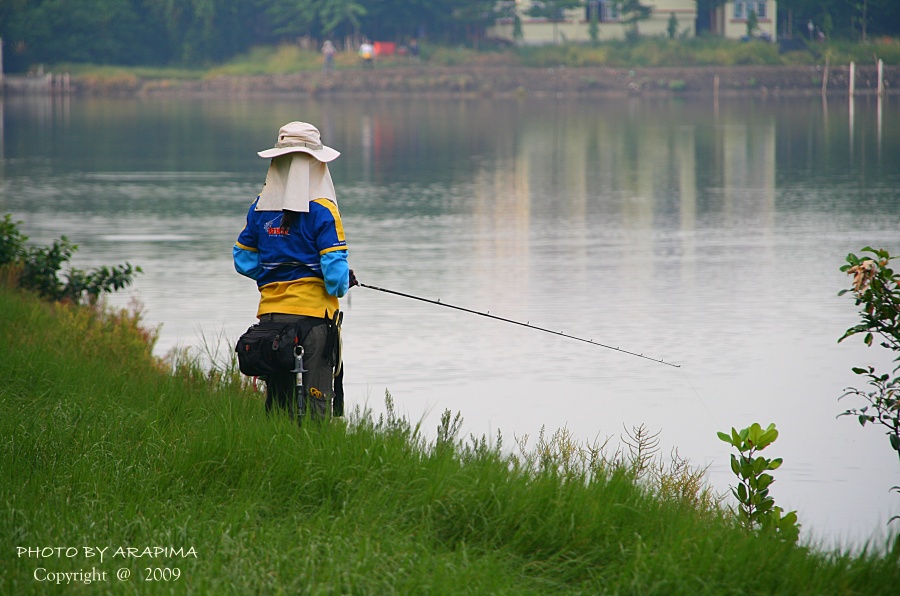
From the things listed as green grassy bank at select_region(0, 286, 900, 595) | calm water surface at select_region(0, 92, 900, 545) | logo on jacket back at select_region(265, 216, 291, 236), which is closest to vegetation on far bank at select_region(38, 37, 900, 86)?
calm water surface at select_region(0, 92, 900, 545)

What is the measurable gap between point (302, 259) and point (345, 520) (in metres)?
1.63

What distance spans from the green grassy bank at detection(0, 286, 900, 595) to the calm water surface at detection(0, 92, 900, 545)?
795 millimetres

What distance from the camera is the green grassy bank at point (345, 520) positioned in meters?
4.65

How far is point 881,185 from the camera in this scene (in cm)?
2734

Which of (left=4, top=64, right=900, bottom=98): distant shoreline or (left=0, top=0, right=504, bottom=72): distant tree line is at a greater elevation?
(left=0, top=0, right=504, bottom=72): distant tree line

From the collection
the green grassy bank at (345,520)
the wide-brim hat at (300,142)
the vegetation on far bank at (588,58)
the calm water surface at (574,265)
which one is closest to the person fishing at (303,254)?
the wide-brim hat at (300,142)

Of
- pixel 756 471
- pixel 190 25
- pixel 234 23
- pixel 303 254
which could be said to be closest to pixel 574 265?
pixel 303 254

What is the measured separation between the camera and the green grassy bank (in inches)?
183

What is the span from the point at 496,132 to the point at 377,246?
28.9m

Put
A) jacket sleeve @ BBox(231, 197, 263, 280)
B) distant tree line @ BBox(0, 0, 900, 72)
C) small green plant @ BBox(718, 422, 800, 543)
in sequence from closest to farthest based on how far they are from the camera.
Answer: small green plant @ BBox(718, 422, 800, 543) → jacket sleeve @ BBox(231, 197, 263, 280) → distant tree line @ BBox(0, 0, 900, 72)

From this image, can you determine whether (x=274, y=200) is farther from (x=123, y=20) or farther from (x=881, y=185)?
(x=123, y=20)

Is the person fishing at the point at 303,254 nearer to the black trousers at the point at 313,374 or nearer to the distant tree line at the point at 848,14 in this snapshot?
the black trousers at the point at 313,374

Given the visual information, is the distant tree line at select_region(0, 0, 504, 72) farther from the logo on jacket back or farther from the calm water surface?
the logo on jacket back

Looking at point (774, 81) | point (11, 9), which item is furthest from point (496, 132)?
point (11, 9)
